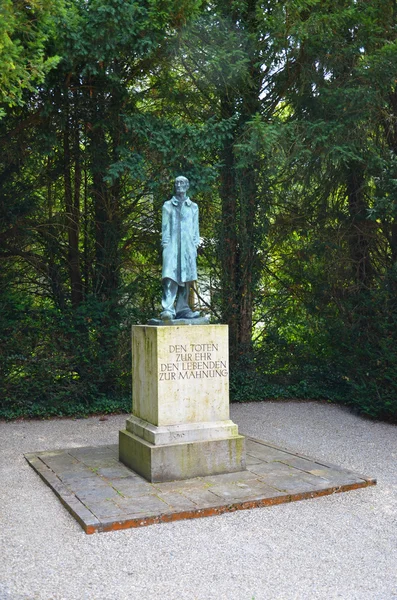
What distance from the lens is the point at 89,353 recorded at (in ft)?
34.7

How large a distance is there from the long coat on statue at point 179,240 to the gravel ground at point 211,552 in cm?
261

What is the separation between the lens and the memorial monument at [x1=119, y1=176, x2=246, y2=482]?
20.7 feet

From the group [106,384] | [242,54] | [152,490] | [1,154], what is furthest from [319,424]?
[1,154]

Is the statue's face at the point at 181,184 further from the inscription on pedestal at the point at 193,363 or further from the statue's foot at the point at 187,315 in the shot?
the inscription on pedestal at the point at 193,363

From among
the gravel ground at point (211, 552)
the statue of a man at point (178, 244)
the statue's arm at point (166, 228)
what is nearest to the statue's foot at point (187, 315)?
the statue of a man at point (178, 244)

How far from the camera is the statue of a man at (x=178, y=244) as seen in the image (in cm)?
673

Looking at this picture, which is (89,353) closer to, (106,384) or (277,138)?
(106,384)

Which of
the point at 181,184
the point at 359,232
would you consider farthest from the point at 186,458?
the point at 359,232

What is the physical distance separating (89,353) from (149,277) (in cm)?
182

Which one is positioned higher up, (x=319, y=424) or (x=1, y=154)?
(x=1, y=154)

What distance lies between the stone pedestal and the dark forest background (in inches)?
141

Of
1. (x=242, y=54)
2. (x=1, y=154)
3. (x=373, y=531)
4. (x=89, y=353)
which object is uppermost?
(x=242, y=54)

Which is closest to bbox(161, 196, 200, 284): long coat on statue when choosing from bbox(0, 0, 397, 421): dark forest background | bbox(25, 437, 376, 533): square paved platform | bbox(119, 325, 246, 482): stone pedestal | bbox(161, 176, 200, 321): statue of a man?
bbox(161, 176, 200, 321): statue of a man

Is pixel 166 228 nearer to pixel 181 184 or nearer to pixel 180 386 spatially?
pixel 181 184
